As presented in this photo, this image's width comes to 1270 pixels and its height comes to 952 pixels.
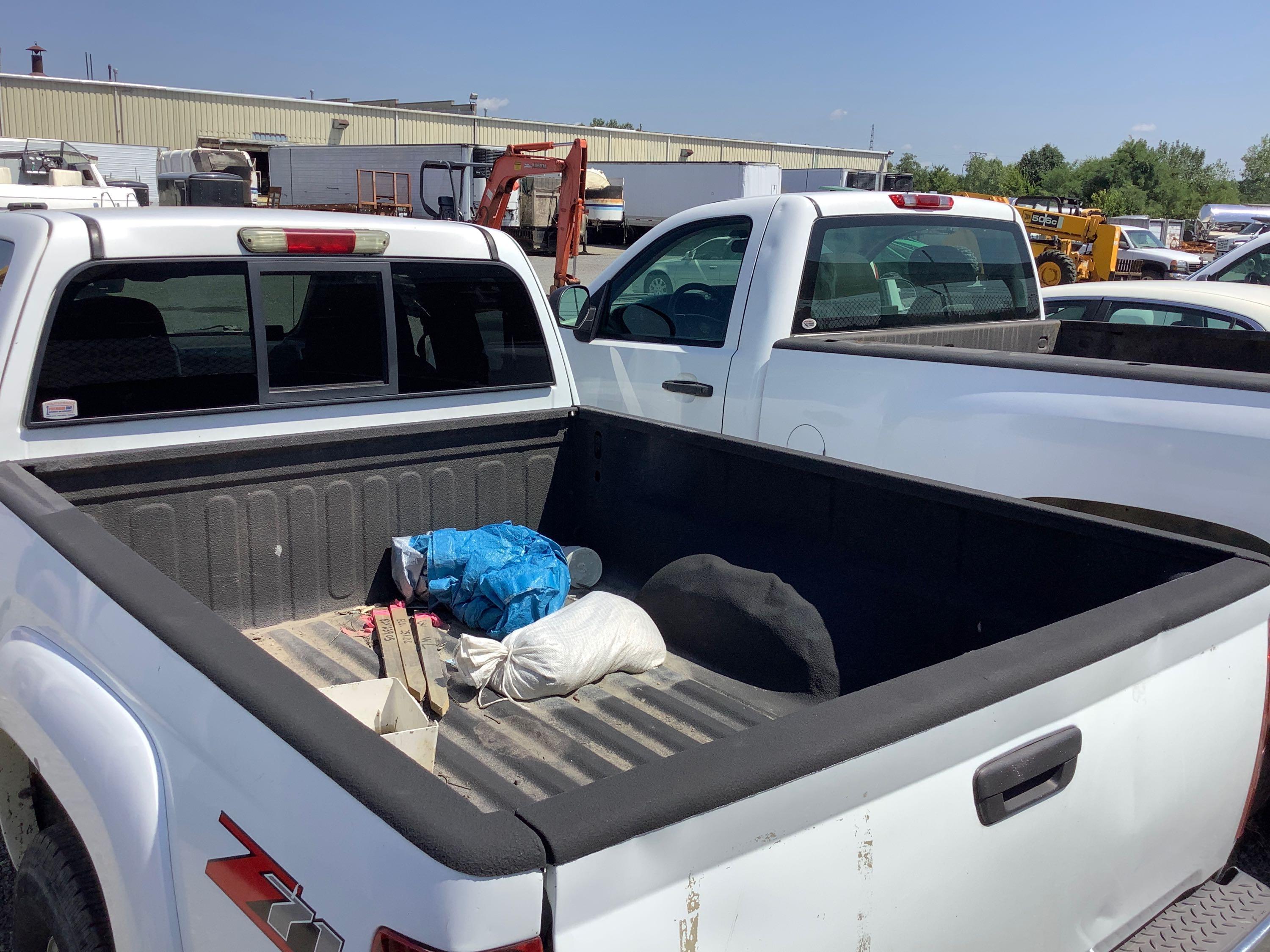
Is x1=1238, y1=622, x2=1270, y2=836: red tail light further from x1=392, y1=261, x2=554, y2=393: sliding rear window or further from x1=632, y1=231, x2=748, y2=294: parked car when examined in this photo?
x1=632, y1=231, x2=748, y2=294: parked car

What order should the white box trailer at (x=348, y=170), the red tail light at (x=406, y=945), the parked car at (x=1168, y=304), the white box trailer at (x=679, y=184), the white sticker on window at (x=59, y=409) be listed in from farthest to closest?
the white box trailer at (x=679, y=184) < the white box trailer at (x=348, y=170) < the parked car at (x=1168, y=304) < the white sticker on window at (x=59, y=409) < the red tail light at (x=406, y=945)

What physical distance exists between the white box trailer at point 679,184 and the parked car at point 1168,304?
95.7ft

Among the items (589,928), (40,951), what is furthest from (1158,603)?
(40,951)

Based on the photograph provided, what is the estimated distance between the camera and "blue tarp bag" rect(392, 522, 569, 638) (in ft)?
11.6

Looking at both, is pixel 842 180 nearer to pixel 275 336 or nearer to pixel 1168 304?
pixel 1168 304

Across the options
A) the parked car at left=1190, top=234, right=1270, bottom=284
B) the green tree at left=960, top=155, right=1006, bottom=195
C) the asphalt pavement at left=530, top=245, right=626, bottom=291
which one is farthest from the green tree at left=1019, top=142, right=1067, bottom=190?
the parked car at left=1190, top=234, right=1270, bottom=284

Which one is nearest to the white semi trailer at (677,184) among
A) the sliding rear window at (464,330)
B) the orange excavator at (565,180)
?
the orange excavator at (565,180)

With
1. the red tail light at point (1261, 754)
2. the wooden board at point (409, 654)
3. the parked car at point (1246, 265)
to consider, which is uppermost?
the parked car at point (1246, 265)

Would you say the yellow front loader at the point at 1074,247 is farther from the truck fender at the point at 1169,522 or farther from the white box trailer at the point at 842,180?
the truck fender at the point at 1169,522

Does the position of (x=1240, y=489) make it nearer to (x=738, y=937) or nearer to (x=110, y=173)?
(x=738, y=937)

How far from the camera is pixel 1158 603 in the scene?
1860mm

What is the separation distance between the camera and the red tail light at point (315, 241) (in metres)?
3.26

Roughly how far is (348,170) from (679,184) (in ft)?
41.5

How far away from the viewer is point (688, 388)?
499 cm
